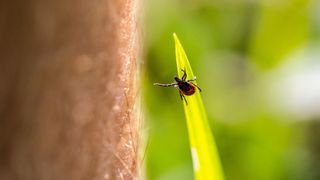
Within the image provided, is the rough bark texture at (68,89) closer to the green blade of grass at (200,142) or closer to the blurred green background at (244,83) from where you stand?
the green blade of grass at (200,142)

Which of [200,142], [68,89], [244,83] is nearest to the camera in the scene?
[68,89]

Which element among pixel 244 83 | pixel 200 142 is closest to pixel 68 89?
pixel 200 142

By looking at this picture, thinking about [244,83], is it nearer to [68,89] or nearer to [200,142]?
[200,142]

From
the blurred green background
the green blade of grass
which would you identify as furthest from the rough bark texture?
the blurred green background

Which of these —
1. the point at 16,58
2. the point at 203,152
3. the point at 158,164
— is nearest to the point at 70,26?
the point at 16,58

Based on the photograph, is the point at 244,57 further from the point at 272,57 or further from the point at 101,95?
the point at 101,95

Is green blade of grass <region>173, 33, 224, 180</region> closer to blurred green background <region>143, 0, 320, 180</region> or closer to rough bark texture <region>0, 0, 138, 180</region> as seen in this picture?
rough bark texture <region>0, 0, 138, 180</region>

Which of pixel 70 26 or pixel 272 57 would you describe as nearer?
pixel 70 26
